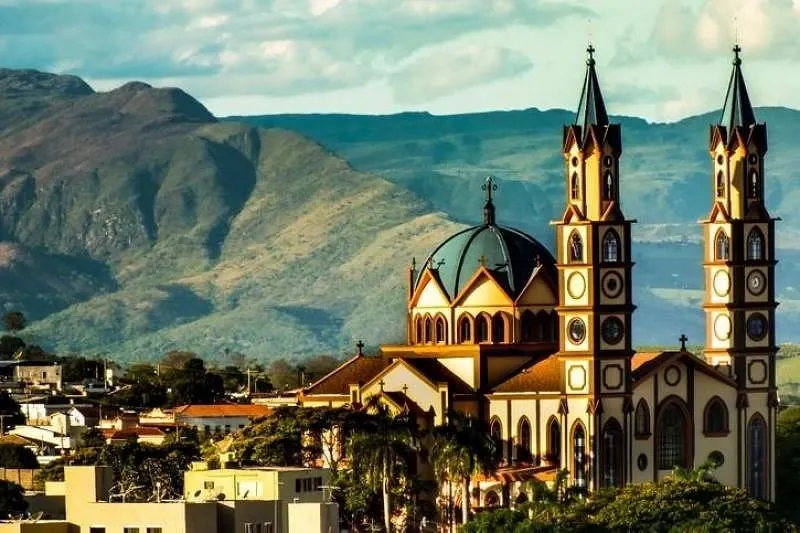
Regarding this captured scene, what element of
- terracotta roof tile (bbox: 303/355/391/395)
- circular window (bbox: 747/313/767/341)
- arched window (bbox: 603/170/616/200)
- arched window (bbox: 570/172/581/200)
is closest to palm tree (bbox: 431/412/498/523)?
arched window (bbox: 570/172/581/200)

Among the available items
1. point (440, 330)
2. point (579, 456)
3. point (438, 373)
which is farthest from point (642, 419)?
point (440, 330)

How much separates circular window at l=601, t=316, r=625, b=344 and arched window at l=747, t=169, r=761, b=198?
36.0 feet

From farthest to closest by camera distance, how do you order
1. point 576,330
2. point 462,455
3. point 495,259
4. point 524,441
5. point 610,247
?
point 495,259
point 524,441
point 610,247
point 576,330
point 462,455

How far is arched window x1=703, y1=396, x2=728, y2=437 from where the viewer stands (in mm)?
138750

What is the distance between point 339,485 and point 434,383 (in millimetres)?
11948

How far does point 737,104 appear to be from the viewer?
143250 mm

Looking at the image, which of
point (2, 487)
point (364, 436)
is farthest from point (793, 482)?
point (2, 487)

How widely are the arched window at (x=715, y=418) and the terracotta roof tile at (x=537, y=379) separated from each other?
267 inches

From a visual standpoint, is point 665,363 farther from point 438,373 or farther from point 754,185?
point 438,373

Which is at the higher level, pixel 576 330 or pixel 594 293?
pixel 594 293

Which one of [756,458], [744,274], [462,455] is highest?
[744,274]

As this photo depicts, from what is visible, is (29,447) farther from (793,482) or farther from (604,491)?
(604,491)

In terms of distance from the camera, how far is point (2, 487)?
A: 112 metres

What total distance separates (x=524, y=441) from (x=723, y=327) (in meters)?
11.1
